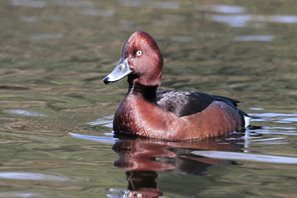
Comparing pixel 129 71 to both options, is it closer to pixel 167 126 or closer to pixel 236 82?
pixel 167 126

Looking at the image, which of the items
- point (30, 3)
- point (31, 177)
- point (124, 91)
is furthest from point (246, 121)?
Answer: point (30, 3)

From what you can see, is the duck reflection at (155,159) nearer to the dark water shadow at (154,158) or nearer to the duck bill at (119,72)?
the dark water shadow at (154,158)

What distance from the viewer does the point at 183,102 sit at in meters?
9.98

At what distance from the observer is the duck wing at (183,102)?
987 cm

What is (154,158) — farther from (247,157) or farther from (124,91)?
(124,91)

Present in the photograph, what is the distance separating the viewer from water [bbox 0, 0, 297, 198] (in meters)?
7.71

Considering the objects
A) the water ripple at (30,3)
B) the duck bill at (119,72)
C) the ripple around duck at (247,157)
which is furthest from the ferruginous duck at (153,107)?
the water ripple at (30,3)

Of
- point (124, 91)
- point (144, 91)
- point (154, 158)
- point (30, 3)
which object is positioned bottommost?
point (154, 158)

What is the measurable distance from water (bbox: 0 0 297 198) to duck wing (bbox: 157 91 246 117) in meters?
0.44

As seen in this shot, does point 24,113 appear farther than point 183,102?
Yes

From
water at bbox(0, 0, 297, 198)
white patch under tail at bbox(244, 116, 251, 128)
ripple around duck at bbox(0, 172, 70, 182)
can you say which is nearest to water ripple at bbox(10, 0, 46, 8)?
water at bbox(0, 0, 297, 198)

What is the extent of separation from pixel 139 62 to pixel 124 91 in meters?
2.61

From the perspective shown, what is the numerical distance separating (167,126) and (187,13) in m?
10.3

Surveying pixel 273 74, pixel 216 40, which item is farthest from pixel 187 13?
pixel 273 74
